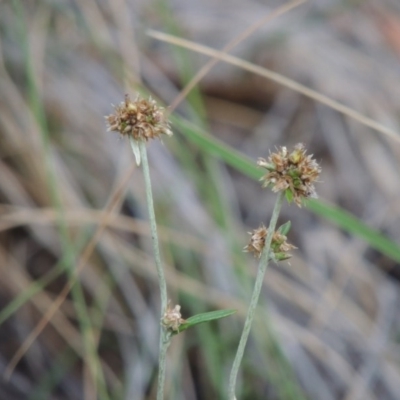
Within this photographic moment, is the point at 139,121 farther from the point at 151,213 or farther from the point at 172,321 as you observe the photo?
the point at 172,321

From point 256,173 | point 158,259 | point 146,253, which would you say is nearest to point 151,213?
point 158,259

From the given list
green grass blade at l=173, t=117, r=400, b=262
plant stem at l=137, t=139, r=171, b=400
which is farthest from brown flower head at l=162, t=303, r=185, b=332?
green grass blade at l=173, t=117, r=400, b=262

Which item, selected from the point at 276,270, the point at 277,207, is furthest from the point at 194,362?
the point at 277,207

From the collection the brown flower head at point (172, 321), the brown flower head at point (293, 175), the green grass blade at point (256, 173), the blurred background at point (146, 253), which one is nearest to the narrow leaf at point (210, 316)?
the brown flower head at point (172, 321)

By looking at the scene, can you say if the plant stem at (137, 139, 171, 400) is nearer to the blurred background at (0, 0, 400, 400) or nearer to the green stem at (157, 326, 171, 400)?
the green stem at (157, 326, 171, 400)

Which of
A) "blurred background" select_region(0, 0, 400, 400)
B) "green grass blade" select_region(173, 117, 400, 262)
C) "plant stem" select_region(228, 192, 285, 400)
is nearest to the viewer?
"plant stem" select_region(228, 192, 285, 400)

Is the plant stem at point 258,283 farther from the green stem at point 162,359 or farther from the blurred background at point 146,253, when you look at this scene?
the blurred background at point 146,253

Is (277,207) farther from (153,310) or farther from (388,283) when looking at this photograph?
(388,283)
